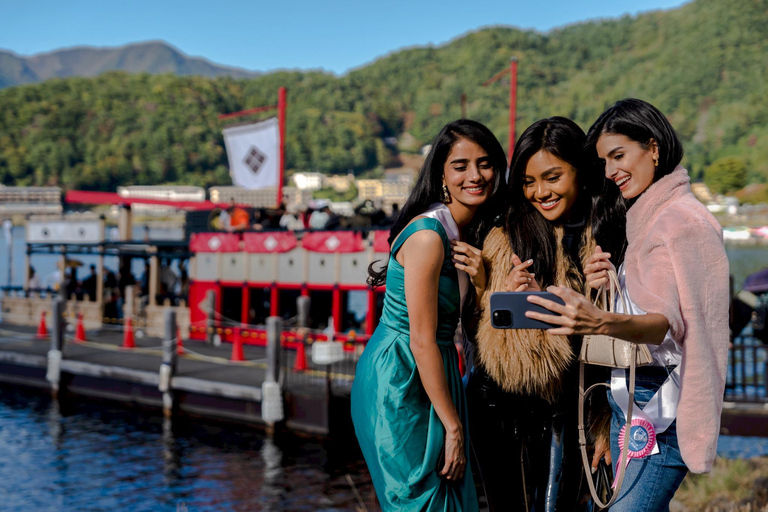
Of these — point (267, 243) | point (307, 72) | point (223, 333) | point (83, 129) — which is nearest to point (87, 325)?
point (223, 333)

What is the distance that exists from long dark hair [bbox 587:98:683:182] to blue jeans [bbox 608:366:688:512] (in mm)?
731

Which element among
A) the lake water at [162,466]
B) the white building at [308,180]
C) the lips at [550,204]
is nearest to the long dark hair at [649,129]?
the lips at [550,204]

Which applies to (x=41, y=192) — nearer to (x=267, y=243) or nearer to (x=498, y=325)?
(x=267, y=243)

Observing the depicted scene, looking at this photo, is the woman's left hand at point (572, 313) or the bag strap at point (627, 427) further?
the bag strap at point (627, 427)

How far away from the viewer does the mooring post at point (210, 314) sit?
19.0 metres

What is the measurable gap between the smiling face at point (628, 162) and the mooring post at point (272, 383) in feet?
39.3

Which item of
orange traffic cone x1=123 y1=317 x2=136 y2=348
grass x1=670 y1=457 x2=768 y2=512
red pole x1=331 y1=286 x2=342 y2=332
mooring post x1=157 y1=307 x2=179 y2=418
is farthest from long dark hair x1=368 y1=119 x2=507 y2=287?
orange traffic cone x1=123 y1=317 x2=136 y2=348

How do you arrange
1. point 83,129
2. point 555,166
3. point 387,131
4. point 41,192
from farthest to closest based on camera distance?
point 387,131 < point 83,129 < point 41,192 < point 555,166

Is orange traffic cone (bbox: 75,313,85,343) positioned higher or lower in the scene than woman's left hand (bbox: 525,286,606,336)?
lower

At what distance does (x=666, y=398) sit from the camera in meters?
2.58

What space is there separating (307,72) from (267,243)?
18371 cm

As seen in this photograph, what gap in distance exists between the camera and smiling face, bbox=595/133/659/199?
2.74m

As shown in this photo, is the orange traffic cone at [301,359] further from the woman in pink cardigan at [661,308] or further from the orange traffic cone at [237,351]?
the woman in pink cardigan at [661,308]

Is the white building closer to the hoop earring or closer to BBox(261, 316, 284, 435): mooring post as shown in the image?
BBox(261, 316, 284, 435): mooring post
